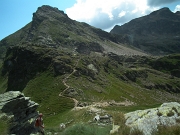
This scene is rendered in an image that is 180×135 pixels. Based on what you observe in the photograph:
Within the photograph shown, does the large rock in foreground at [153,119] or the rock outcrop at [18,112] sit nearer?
the large rock in foreground at [153,119]

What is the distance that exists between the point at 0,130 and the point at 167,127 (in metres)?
16.9

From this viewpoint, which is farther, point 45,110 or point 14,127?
point 45,110

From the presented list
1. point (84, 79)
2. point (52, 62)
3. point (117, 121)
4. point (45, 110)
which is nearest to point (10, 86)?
point (52, 62)

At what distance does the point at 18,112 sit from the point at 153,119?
20.4 meters

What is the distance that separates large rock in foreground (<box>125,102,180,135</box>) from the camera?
552 inches

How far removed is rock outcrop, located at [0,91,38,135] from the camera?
85.4 feet

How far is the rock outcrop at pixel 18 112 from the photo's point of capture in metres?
26.0

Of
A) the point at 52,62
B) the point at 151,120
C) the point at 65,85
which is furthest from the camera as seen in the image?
the point at 52,62

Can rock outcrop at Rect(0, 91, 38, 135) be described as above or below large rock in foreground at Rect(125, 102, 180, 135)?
below

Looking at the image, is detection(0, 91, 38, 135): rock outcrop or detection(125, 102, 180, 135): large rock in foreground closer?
detection(125, 102, 180, 135): large rock in foreground

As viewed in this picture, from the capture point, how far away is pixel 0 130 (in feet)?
73.5

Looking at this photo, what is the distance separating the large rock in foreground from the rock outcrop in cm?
1496

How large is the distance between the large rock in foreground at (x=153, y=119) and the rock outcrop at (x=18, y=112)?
→ 15.0 metres

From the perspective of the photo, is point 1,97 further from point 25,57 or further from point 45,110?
point 25,57
